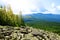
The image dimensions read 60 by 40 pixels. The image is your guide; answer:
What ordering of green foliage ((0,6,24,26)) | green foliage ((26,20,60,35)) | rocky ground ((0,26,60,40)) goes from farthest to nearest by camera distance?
1. green foliage ((26,20,60,35))
2. green foliage ((0,6,24,26))
3. rocky ground ((0,26,60,40))

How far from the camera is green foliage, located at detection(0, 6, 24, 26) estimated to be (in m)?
4.59

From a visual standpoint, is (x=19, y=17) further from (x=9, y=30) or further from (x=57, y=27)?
(x=9, y=30)

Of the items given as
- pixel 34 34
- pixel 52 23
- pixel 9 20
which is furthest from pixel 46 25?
pixel 34 34

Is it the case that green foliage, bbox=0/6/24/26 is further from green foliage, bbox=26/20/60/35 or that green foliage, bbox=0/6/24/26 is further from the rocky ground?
the rocky ground

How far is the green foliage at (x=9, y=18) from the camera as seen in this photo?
4.59 meters

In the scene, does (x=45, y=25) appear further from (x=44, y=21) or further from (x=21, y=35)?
(x=21, y=35)

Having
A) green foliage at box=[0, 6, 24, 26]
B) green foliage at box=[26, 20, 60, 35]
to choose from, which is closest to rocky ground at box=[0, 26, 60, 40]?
green foliage at box=[0, 6, 24, 26]

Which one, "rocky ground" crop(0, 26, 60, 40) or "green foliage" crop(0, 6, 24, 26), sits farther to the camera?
"green foliage" crop(0, 6, 24, 26)

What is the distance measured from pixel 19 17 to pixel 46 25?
757 millimetres

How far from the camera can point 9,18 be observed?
4.72 meters

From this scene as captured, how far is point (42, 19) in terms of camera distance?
5285mm

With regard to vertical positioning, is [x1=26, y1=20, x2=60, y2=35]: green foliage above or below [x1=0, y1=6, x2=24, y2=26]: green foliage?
below

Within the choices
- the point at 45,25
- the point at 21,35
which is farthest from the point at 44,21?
the point at 21,35

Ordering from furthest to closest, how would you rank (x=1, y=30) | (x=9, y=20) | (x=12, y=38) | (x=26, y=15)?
(x=26, y=15)
(x=9, y=20)
(x=1, y=30)
(x=12, y=38)
